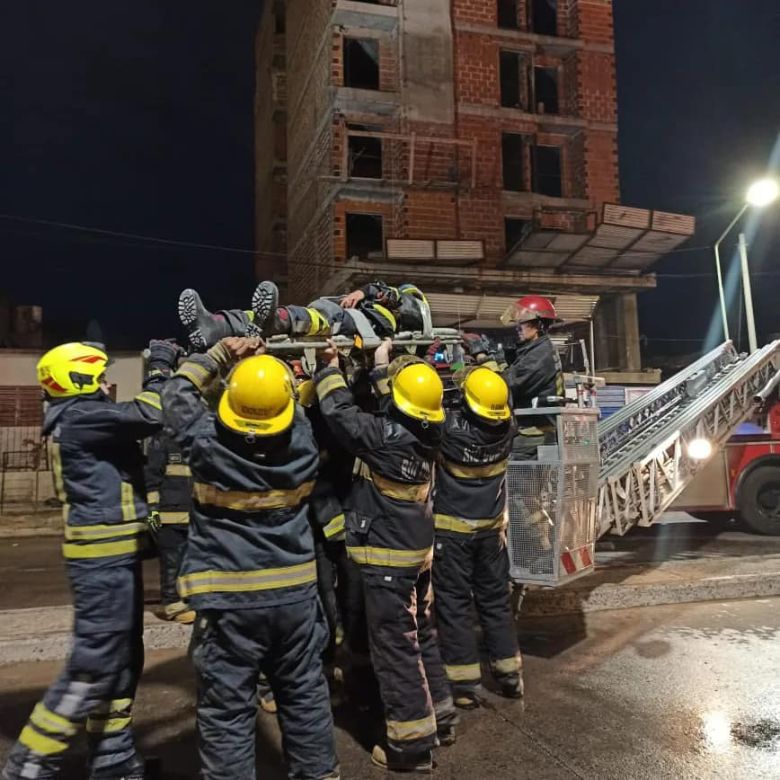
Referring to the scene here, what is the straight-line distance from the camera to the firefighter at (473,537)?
3.78 meters

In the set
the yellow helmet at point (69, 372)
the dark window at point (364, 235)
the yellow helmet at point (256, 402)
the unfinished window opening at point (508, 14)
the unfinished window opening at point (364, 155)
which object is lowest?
the yellow helmet at point (256, 402)

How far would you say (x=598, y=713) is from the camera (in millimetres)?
3688

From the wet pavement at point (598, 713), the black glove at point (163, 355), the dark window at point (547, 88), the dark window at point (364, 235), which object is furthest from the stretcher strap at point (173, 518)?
Answer: the dark window at point (547, 88)

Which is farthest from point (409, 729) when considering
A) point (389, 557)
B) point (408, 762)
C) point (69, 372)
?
point (69, 372)

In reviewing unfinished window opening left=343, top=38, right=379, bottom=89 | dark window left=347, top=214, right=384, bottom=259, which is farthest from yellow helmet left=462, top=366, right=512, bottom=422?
unfinished window opening left=343, top=38, right=379, bottom=89

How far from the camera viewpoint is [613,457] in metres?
6.31

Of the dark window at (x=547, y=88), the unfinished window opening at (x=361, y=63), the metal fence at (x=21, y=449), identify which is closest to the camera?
the metal fence at (x=21, y=449)

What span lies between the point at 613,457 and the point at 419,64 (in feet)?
44.2

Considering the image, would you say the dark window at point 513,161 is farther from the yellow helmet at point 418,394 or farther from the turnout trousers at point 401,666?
the turnout trousers at point 401,666

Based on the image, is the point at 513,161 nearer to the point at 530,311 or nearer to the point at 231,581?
the point at 530,311

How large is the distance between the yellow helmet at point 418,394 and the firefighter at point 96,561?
3.65ft

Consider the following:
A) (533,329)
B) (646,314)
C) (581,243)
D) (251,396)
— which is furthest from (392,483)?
(646,314)

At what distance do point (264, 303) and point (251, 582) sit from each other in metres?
1.38

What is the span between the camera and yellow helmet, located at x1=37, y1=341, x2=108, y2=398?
3.10m
